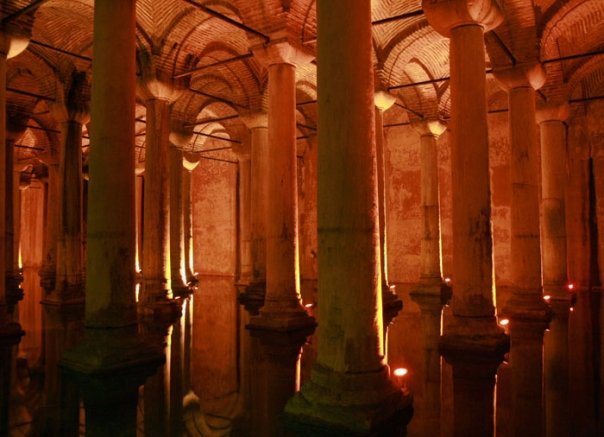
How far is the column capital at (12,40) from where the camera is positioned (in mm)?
8586

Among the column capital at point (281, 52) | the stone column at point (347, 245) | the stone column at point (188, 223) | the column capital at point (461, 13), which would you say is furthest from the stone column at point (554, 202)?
the stone column at point (188, 223)

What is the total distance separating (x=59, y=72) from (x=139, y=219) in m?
13.5

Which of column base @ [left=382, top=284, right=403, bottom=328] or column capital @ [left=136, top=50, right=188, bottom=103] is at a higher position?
column capital @ [left=136, top=50, right=188, bottom=103]

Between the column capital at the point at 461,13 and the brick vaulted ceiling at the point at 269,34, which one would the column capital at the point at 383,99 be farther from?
the column capital at the point at 461,13

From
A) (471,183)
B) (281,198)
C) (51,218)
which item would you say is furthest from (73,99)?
(471,183)

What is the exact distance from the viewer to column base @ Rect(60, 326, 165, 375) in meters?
6.09

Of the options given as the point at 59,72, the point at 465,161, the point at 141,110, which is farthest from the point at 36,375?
the point at 141,110

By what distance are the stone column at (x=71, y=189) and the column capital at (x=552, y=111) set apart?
35.9 ft

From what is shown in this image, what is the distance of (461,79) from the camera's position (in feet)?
24.3

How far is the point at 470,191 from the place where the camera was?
23.7ft

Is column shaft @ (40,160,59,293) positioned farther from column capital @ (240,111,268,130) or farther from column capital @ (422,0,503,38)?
column capital @ (422,0,503,38)

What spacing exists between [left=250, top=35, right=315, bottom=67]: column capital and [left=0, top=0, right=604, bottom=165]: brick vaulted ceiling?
13 centimetres

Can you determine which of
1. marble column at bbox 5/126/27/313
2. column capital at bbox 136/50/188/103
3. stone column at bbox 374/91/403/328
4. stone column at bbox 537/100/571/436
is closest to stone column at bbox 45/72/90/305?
marble column at bbox 5/126/27/313

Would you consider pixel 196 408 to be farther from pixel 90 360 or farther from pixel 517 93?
pixel 517 93
